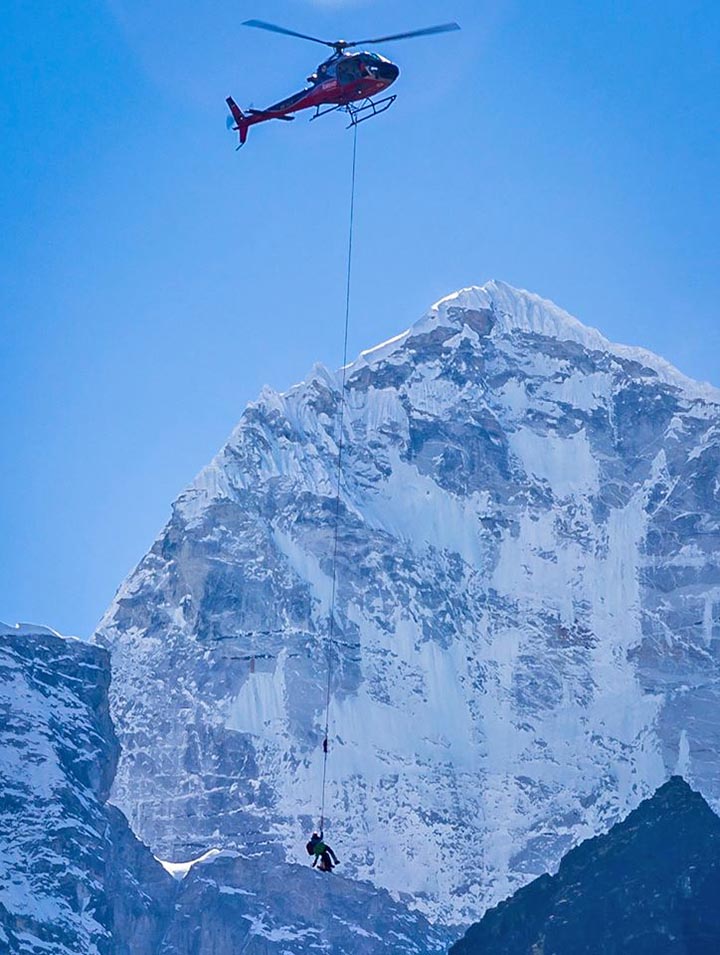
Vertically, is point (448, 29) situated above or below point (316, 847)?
above

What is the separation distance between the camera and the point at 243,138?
12631 centimetres

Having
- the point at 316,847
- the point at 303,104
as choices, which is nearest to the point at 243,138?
the point at 303,104

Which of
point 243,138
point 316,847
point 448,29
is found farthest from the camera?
point 243,138

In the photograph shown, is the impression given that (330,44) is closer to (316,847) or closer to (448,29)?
(448,29)

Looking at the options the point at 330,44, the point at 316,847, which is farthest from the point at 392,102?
the point at 316,847

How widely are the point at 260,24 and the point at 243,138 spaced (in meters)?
17.8

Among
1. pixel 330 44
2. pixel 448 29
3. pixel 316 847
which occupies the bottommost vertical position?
pixel 316 847

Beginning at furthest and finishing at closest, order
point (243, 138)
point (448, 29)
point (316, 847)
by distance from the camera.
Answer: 1. point (243, 138)
2. point (316, 847)
3. point (448, 29)

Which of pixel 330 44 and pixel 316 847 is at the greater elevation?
pixel 330 44

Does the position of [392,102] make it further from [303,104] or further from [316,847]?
[316,847]

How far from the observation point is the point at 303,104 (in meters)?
122

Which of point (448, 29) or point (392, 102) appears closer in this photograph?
point (448, 29)

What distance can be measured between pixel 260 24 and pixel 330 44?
33.7ft

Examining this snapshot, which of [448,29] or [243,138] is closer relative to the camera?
[448,29]
